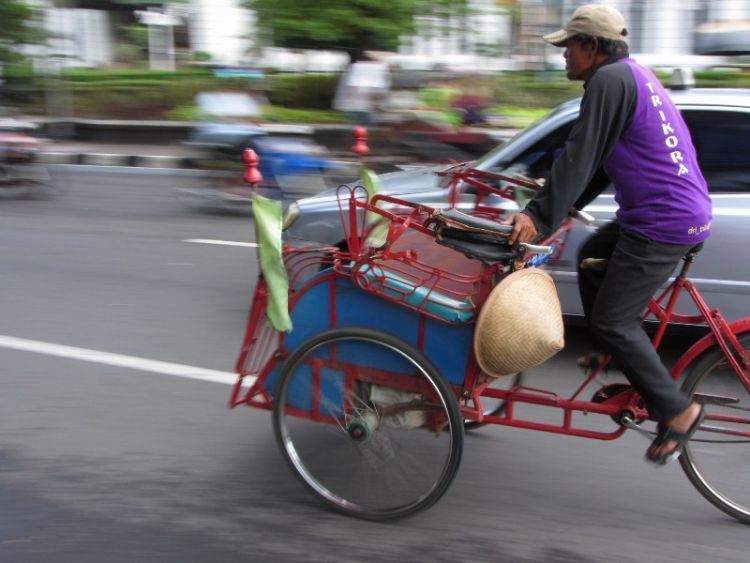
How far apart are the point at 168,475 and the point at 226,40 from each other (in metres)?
17.5

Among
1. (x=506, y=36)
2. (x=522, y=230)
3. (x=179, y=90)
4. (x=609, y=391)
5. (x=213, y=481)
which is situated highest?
(x=506, y=36)

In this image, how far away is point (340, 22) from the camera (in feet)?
45.5

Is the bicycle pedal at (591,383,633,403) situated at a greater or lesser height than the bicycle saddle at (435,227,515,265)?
lesser

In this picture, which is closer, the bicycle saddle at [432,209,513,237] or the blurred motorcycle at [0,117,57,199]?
the bicycle saddle at [432,209,513,237]

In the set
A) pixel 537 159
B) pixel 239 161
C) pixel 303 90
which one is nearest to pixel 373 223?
pixel 537 159

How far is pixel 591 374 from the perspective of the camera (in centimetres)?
330

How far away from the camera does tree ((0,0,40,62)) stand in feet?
55.7

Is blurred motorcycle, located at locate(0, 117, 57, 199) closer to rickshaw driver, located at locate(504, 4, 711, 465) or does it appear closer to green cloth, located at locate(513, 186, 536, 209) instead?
green cloth, located at locate(513, 186, 536, 209)

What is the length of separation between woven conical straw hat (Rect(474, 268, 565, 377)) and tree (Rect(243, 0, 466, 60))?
11.8 meters

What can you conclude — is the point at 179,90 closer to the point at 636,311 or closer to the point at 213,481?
the point at 213,481

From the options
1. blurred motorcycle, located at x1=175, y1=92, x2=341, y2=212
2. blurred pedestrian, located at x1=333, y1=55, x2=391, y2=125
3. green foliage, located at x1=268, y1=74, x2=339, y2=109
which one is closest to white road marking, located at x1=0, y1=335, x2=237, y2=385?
blurred motorcycle, located at x1=175, y1=92, x2=341, y2=212

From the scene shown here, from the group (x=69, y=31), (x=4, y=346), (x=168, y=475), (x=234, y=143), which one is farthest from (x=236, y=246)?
(x=69, y=31)

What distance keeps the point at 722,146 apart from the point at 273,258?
9.41 ft

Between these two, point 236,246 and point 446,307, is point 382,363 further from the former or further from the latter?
point 236,246
